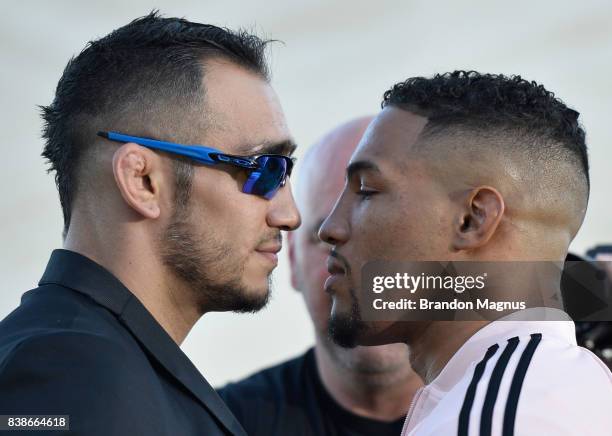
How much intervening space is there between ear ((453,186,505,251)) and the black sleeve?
944 millimetres

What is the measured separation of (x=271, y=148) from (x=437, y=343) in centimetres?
73

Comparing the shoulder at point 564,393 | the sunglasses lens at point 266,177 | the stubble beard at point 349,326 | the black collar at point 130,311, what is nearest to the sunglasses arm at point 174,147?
the sunglasses lens at point 266,177

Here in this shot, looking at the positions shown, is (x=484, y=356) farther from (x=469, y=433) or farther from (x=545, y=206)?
(x=545, y=206)

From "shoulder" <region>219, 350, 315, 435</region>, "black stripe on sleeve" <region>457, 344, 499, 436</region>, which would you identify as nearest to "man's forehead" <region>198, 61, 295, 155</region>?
"black stripe on sleeve" <region>457, 344, 499, 436</region>

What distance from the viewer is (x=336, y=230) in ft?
9.48

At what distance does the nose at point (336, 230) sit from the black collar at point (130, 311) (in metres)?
0.58

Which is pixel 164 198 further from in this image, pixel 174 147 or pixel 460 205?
pixel 460 205

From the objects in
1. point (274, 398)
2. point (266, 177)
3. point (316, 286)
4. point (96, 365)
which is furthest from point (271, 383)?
point (96, 365)

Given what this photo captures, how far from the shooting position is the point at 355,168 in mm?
2865

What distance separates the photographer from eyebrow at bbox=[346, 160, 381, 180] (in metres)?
2.82

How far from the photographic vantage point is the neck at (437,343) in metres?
2.61

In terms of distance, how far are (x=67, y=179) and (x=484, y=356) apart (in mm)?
1239

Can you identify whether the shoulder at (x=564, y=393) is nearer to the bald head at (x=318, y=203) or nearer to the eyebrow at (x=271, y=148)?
the eyebrow at (x=271, y=148)

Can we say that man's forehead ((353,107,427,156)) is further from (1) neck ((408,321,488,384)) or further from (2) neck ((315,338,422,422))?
(2) neck ((315,338,422,422))
